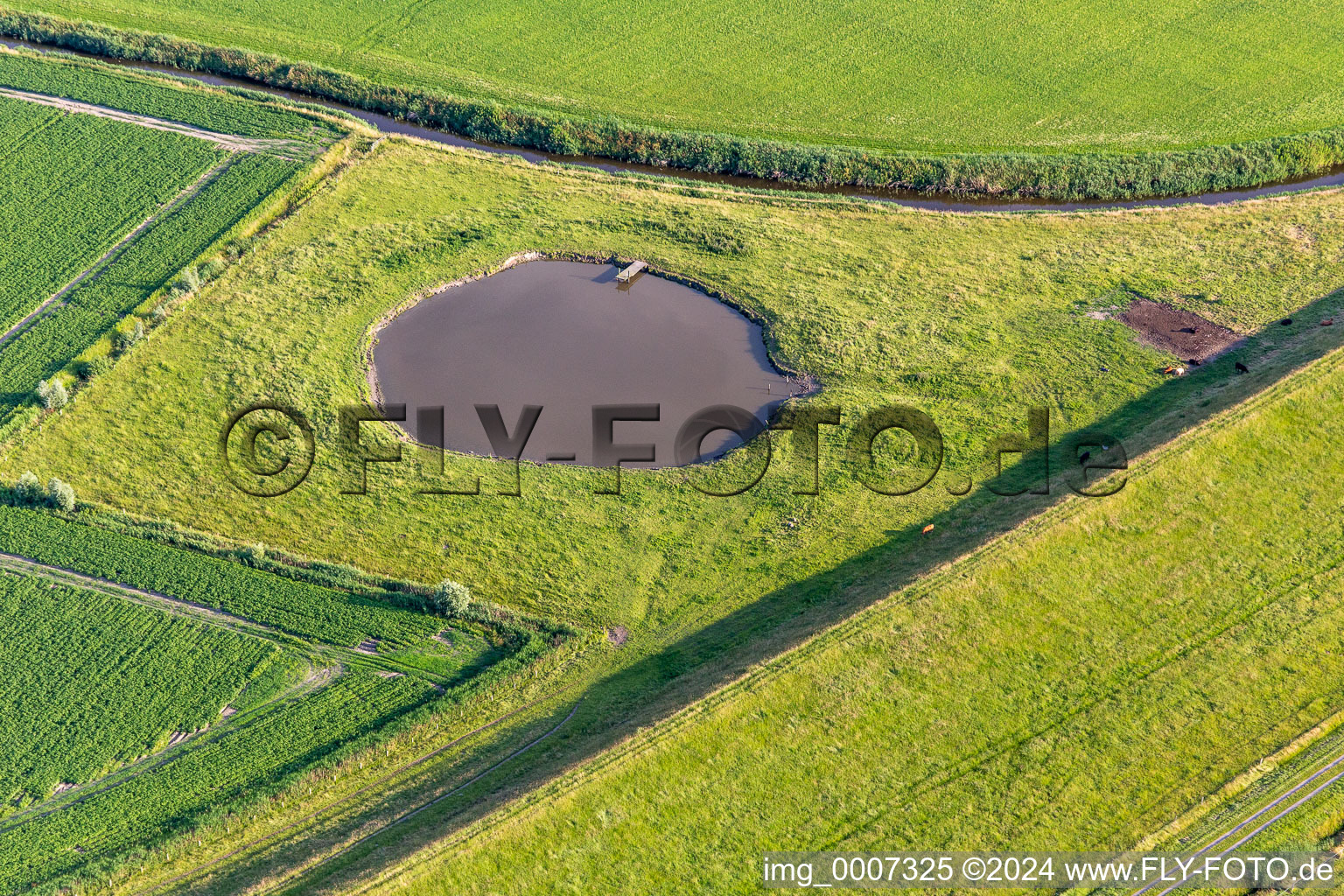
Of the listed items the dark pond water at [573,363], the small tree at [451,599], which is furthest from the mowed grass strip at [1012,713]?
the dark pond water at [573,363]

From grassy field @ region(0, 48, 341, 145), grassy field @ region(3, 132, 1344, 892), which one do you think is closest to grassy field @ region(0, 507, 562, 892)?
grassy field @ region(3, 132, 1344, 892)

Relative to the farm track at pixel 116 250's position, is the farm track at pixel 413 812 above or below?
below

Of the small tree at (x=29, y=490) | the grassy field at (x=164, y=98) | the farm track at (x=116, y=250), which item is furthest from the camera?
the grassy field at (x=164, y=98)

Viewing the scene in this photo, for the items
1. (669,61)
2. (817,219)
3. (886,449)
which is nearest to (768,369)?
(886,449)

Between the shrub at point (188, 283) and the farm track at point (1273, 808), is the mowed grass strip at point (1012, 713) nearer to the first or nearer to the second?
the farm track at point (1273, 808)

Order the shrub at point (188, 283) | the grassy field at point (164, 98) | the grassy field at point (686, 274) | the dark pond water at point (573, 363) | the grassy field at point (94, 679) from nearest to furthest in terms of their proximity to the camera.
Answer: the grassy field at point (94, 679) → the grassy field at point (686, 274) → the dark pond water at point (573, 363) → the shrub at point (188, 283) → the grassy field at point (164, 98)

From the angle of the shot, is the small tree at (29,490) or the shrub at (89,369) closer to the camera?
the small tree at (29,490)

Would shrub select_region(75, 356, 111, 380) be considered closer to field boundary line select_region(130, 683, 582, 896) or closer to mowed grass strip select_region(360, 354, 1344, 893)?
field boundary line select_region(130, 683, 582, 896)
